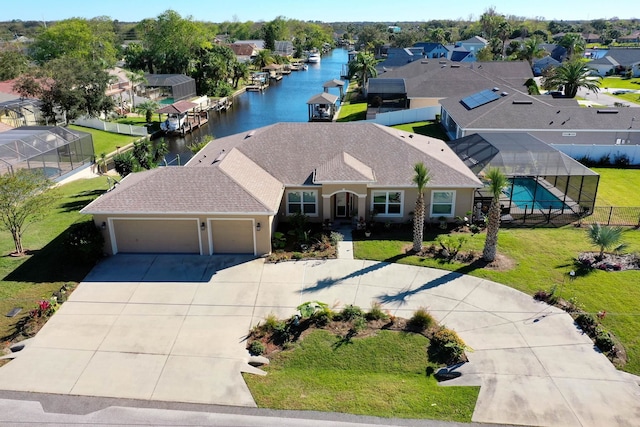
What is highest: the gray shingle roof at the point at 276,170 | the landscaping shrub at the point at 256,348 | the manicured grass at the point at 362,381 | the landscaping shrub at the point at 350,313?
the gray shingle roof at the point at 276,170

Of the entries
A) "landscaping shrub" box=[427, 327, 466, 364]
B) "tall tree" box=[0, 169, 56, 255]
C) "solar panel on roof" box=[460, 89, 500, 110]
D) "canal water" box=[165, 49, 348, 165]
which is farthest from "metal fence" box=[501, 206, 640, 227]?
"canal water" box=[165, 49, 348, 165]

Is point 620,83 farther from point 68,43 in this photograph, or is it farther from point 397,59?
point 68,43

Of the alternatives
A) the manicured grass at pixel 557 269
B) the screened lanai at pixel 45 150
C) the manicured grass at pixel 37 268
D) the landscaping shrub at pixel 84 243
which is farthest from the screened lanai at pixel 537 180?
the screened lanai at pixel 45 150

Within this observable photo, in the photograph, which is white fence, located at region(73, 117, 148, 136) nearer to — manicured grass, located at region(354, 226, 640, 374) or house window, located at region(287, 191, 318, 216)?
house window, located at region(287, 191, 318, 216)

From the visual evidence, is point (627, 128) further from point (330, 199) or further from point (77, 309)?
point (77, 309)

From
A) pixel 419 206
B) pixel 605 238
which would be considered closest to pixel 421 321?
pixel 419 206

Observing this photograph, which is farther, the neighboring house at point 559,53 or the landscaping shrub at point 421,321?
the neighboring house at point 559,53

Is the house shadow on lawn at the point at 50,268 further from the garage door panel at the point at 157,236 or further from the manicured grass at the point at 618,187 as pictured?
the manicured grass at the point at 618,187
